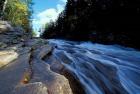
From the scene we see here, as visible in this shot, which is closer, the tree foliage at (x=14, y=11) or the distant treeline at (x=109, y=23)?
the distant treeline at (x=109, y=23)

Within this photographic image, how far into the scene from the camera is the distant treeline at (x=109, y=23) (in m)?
21.0

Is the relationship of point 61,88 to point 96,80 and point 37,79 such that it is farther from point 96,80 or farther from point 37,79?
point 96,80

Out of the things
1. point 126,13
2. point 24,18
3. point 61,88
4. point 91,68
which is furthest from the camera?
point 24,18

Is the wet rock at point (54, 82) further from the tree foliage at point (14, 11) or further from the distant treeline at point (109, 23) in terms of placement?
the tree foliage at point (14, 11)

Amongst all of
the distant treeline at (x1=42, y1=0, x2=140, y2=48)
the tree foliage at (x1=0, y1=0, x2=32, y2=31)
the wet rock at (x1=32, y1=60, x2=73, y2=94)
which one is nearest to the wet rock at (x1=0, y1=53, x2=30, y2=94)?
Result: the wet rock at (x1=32, y1=60, x2=73, y2=94)

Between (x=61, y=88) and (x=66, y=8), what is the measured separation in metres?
43.7

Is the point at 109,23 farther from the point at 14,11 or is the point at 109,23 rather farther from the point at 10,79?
the point at 14,11

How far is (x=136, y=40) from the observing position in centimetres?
1961

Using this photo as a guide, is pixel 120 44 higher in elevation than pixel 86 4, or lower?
lower

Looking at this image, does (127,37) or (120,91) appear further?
(127,37)

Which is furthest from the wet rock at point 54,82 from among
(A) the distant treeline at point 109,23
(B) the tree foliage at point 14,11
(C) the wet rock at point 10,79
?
(B) the tree foliage at point 14,11

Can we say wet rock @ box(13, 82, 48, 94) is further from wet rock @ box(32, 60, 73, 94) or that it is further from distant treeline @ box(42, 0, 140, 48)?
distant treeline @ box(42, 0, 140, 48)

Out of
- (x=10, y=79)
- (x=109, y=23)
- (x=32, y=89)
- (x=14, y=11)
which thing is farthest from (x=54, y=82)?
(x=14, y=11)

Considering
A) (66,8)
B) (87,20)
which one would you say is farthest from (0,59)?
(66,8)
